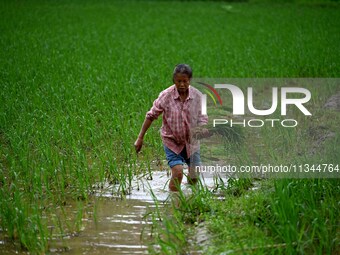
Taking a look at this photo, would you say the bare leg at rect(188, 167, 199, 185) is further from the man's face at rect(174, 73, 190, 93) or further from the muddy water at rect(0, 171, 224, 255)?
the man's face at rect(174, 73, 190, 93)

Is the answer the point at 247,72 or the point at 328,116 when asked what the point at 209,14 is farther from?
the point at 328,116

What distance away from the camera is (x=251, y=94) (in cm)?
962

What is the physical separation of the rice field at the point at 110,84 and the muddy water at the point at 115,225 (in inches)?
4.3

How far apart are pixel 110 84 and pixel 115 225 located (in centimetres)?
536

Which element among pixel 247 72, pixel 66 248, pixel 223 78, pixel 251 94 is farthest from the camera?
pixel 247 72

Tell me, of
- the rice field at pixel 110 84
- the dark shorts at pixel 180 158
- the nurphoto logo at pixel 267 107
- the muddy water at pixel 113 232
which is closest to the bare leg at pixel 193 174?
the dark shorts at pixel 180 158

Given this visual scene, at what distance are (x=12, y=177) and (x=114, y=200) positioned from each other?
1058 millimetres

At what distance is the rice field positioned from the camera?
4.50 meters

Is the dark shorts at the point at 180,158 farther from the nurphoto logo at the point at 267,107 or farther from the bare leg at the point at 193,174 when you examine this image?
the nurphoto logo at the point at 267,107

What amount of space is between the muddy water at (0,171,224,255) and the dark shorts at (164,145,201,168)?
243 millimetres

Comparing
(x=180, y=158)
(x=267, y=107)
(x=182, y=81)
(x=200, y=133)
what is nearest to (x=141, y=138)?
(x=180, y=158)

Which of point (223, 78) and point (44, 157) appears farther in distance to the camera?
point (223, 78)

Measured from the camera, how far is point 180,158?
5.14m

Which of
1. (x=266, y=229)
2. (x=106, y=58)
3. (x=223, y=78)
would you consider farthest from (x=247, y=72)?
(x=266, y=229)
